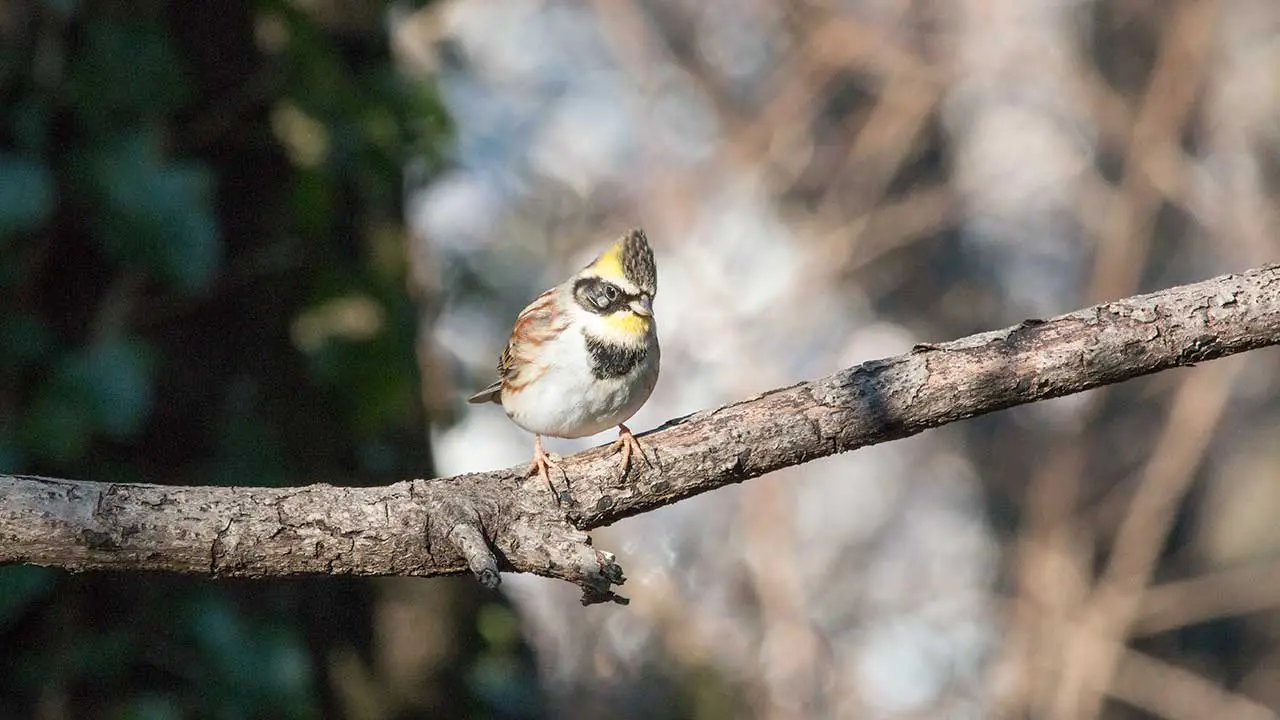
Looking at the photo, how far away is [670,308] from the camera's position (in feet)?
24.6

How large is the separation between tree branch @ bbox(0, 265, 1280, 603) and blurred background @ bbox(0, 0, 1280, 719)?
1.17m

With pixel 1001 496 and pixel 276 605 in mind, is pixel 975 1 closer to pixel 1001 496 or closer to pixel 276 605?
pixel 1001 496

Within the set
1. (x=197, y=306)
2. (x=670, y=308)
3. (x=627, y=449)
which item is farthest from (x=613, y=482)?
(x=670, y=308)

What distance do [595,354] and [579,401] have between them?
5.3 inches

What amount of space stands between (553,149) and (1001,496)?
3.39 meters

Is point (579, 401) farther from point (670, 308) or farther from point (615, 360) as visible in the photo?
point (670, 308)

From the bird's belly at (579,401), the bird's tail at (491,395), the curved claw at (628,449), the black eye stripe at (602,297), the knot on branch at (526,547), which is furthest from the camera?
the bird's tail at (491,395)

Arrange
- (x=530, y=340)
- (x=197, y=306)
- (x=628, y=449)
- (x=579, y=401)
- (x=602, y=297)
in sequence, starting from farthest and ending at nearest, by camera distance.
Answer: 1. (x=197, y=306)
2. (x=530, y=340)
3. (x=602, y=297)
4. (x=579, y=401)
5. (x=628, y=449)

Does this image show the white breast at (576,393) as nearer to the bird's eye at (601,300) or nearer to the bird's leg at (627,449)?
the bird's eye at (601,300)

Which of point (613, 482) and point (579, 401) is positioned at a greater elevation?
point (579, 401)

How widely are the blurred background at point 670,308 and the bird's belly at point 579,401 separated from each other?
0.81m

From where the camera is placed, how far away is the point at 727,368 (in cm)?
684

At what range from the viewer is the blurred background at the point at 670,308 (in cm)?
355

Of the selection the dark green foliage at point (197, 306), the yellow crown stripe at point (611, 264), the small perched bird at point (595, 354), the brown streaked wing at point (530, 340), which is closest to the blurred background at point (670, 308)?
the dark green foliage at point (197, 306)
